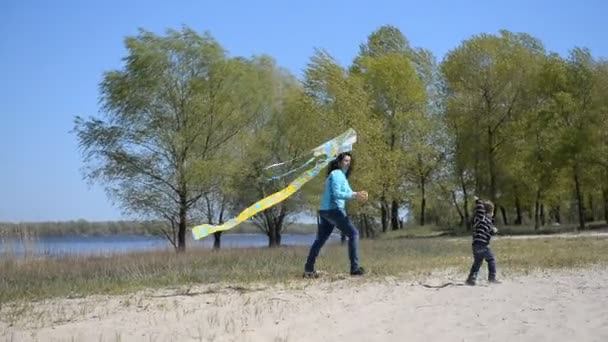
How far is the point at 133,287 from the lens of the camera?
9.66 m

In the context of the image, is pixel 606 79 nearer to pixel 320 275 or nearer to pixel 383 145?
pixel 383 145

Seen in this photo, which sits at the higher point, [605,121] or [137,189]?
[605,121]

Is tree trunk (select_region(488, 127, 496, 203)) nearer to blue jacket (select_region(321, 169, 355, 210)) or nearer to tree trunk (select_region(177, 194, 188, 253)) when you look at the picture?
tree trunk (select_region(177, 194, 188, 253))

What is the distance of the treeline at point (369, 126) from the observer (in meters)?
29.8

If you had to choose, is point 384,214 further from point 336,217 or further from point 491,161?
point 336,217

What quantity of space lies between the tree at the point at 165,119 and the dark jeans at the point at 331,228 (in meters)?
19.2

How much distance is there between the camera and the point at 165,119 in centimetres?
2981

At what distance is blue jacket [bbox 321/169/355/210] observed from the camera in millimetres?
10109

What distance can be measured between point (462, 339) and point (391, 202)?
3738 cm

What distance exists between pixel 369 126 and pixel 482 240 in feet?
80.4

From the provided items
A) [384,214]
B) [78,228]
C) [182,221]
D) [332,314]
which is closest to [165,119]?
[182,221]

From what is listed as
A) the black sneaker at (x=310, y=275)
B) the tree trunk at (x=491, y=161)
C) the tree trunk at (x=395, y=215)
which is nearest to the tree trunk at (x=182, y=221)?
the tree trunk at (x=395, y=215)

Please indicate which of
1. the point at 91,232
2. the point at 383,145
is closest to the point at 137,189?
the point at 383,145

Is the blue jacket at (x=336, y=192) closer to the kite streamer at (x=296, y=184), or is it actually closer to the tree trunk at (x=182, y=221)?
the kite streamer at (x=296, y=184)
